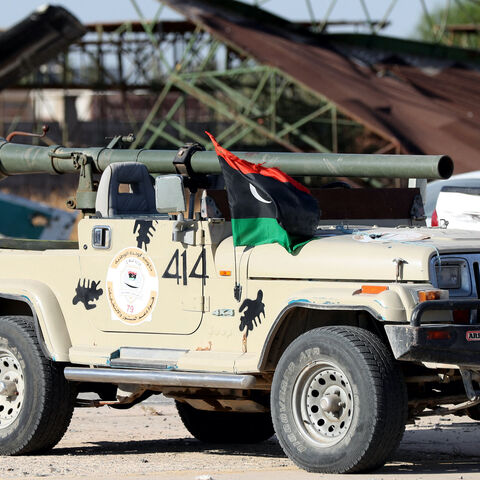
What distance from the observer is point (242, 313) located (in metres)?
8.62

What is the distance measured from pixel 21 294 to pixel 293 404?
2.55m

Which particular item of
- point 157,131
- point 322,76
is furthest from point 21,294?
point 157,131

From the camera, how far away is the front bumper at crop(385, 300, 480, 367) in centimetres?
769

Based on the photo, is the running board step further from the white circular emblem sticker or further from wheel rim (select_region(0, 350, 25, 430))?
wheel rim (select_region(0, 350, 25, 430))

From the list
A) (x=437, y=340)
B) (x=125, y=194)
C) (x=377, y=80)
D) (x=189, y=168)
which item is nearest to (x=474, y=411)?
(x=437, y=340)

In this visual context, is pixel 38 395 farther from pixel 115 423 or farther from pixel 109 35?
pixel 109 35

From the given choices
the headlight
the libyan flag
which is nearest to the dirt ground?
the headlight

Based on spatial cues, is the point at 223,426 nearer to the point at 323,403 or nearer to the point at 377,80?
the point at 323,403

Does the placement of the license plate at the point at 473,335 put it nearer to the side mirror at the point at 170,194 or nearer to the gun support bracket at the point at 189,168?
the side mirror at the point at 170,194

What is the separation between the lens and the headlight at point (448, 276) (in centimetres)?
802

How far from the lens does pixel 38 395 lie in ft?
31.8

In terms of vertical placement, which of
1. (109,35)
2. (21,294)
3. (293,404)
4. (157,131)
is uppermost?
(109,35)

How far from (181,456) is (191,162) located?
215cm

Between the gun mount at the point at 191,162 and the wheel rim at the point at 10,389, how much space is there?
1259 millimetres
